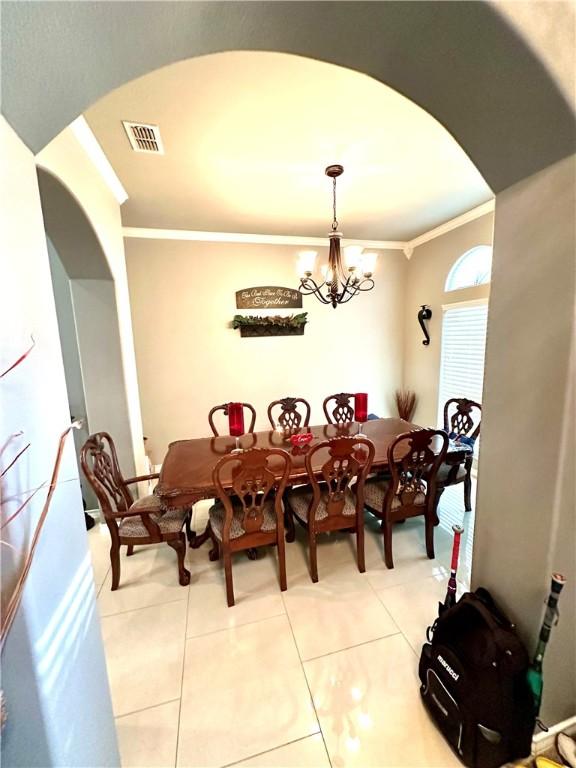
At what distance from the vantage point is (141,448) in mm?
2877

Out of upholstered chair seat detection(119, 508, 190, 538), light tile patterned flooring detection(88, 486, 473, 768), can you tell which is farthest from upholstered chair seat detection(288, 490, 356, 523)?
upholstered chair seat detection(119, 508, 190, 538)

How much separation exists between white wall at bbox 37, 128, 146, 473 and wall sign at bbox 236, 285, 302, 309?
138cm

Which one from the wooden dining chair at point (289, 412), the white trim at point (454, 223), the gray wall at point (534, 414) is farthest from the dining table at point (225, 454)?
the white trim at point (454, 223)

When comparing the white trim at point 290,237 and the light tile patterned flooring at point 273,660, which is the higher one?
the white trim at point 290,237

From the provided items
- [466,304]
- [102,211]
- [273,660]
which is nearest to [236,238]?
[102,211]

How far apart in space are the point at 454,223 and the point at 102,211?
11.6ft

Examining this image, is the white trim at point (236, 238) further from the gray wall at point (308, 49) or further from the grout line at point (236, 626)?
the grout line at point (236, 626)

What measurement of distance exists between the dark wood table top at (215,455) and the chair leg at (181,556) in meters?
0.34

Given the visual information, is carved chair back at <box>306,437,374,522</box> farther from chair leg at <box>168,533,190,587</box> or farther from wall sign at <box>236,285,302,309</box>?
wall sign at <box>236,285,302,309</box>

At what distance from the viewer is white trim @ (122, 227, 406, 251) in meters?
3.30

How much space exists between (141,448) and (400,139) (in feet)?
10.8

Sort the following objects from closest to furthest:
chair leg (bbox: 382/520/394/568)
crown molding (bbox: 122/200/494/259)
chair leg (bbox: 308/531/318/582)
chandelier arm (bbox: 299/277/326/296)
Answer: chair leg (bbox: 308/531/318/582) < chair leg (bbox: 382/520/394/568) < chandelier arm (bbox: 299/277/326/296) < crown molding (bbox: 122/200/494/259)

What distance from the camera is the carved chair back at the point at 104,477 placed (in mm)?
1765

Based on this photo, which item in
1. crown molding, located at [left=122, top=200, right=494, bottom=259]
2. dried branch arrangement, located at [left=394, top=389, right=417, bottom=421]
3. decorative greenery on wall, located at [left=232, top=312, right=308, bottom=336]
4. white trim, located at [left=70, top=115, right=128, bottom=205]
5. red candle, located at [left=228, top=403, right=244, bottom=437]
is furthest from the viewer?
dried branch arrangement, located at [left=394, top=389, right=417, bottom=421]
